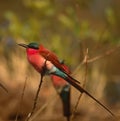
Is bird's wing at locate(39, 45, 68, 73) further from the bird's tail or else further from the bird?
the bird's tail

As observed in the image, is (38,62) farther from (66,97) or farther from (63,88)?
(66,97)

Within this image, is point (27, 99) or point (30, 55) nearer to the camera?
point (30, 55)

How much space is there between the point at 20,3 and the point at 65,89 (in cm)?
812

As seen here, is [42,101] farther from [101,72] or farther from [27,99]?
[101,72]

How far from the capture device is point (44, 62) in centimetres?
380

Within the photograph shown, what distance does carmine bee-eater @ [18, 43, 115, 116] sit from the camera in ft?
12.2

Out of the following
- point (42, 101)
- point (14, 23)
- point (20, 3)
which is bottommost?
point (20, 3)

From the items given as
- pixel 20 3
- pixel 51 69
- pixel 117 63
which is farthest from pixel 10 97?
pixel 20 3

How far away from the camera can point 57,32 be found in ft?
31.5

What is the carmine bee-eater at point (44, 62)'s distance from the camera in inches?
146

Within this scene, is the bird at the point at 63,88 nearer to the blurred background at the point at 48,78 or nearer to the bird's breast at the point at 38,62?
the bird's breast at the point at 38,62

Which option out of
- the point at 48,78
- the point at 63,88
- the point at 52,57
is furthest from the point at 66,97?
the point at 48,78

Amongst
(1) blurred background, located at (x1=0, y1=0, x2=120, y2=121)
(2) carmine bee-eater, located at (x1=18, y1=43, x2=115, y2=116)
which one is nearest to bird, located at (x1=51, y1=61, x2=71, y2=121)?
(2) carmine bee-eater, located at (x1=18, y1=43, x2=115, y2=116)

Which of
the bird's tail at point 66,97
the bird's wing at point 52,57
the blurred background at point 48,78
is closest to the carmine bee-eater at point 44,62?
the bird's wing at point 52,57
